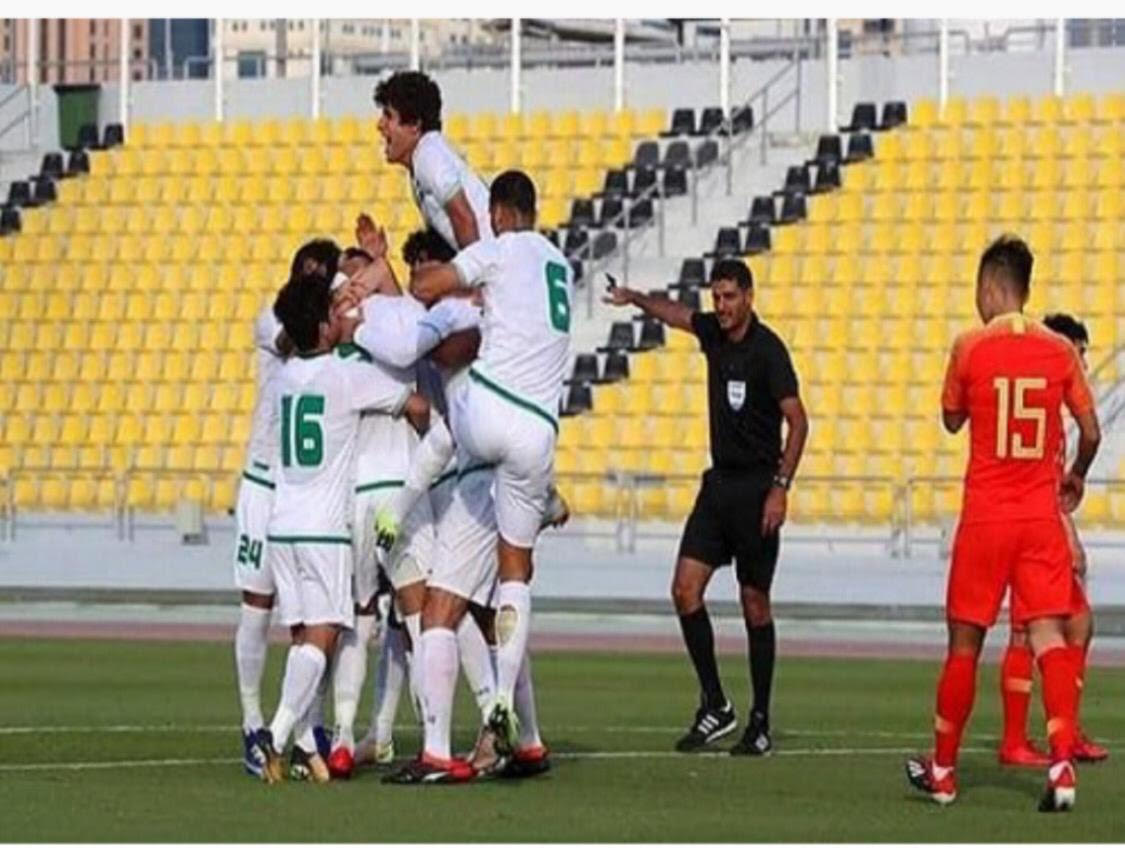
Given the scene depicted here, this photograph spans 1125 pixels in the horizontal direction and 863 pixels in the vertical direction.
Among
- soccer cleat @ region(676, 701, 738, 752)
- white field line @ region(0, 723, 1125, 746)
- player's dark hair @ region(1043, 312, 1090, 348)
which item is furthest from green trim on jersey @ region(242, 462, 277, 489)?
player's dark hair @ region(1043, 312, 1090, 348)

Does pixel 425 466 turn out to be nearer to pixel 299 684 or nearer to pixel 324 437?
pixel 324 437

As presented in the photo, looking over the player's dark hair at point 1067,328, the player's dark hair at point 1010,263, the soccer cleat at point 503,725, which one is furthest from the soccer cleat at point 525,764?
the player's dark hair at point 1067,328

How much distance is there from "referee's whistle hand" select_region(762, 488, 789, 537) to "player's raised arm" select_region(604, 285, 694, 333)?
0.82 meters

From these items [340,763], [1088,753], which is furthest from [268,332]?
[1088,753]

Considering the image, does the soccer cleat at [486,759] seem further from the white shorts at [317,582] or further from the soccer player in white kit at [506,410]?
the white shorts at [317,582]

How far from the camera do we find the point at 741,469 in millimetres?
15320

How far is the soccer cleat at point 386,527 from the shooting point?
13148 millimetres

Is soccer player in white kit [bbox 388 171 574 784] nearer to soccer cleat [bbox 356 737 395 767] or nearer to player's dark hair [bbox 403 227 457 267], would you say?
player's dark hair [bbox 403 227 457 267]

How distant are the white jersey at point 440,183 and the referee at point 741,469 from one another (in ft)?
5.22

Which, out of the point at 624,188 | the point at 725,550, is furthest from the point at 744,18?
the point at 725,550

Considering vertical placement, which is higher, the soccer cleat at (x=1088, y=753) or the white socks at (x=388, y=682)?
the white socks at (x=388, y=682)

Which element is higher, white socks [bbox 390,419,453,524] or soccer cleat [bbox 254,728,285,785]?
white socks [bbox 390,419,453,524]

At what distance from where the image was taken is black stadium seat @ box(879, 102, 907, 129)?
119 ft

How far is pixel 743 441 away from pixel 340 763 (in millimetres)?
2793
